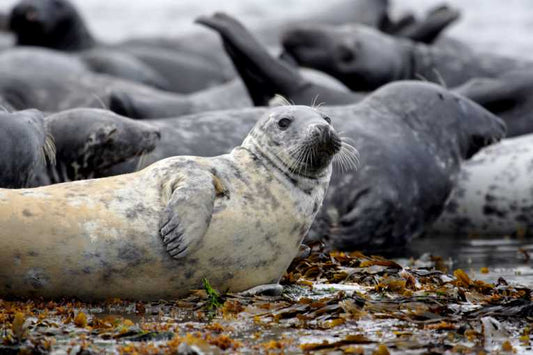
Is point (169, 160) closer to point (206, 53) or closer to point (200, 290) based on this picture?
point (200, 290)

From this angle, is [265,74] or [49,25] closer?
[265,74]

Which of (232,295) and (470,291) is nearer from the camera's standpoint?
(232,295)

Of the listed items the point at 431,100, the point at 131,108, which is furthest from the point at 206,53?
the point at 431,100

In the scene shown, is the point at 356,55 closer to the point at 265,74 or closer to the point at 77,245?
the point at 265,74

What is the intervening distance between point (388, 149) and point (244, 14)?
1732cm

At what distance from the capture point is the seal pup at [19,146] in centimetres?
567

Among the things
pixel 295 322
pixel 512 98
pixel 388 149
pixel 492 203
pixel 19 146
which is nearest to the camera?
pixel 295 322

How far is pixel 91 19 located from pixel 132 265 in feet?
72.2

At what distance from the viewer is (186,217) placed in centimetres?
448

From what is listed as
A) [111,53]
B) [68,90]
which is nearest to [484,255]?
[68,90]

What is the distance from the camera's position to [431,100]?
27.3 feet

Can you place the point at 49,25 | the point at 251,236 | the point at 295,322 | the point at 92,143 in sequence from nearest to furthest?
the point at 295,322
the point at 251,236
the point at 92,143
the point at 49,25

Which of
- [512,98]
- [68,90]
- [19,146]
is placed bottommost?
[68,90]

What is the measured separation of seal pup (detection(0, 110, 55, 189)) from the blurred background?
48.6 ft
